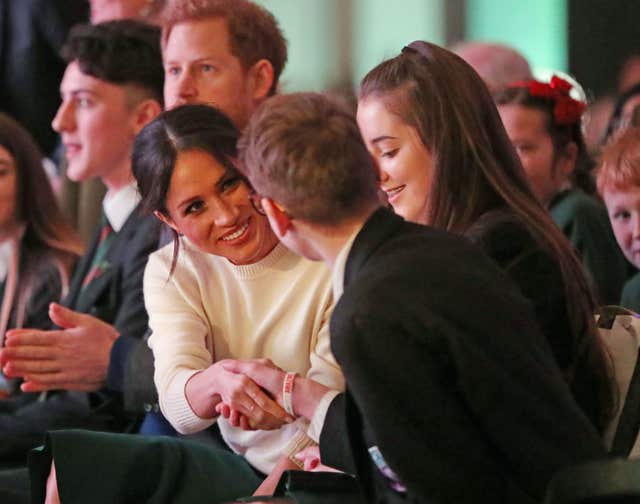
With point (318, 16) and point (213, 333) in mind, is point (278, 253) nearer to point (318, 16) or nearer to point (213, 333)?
point (213, 333)

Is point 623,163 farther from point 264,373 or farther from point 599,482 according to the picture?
point 599,482

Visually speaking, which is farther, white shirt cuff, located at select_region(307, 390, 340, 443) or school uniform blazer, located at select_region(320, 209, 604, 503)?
white shirt cuff, located at select_region(307, 390, 340, 443)

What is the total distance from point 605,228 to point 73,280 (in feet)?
4.29

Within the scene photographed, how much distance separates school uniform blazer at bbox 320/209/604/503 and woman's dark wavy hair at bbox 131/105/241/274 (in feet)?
2.41

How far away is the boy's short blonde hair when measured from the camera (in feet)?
9.39

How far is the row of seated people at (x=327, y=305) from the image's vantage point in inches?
72.6

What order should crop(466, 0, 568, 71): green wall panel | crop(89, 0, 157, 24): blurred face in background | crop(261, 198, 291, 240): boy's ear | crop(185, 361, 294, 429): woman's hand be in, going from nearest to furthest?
1. crop(261, 198, 291, 240): boy's ear
2. crop(185, 361, 294, 429): woman's hand
3. crop(89, 0, 157, 24): blurred face in background
4. crop(466, 0, 568, 71): green wall panel

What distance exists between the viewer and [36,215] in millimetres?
3727

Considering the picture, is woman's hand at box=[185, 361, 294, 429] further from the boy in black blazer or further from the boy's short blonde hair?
the boy's short blonde hair

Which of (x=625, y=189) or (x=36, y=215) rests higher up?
(x=625, y=189)

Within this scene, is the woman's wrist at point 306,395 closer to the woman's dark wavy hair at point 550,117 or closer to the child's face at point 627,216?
the child's face at point 627,216

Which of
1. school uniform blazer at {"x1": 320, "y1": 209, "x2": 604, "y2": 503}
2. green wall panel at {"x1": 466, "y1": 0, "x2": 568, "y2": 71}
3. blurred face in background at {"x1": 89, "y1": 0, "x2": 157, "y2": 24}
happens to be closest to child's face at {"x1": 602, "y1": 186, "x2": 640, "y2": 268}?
school uniform blazer at {"x1": 320, "y1": 209, "x2": 604, "y2": 503}

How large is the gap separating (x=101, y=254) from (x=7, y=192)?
0.53 m

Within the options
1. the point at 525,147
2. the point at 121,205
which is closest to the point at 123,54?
the point at 121,205
